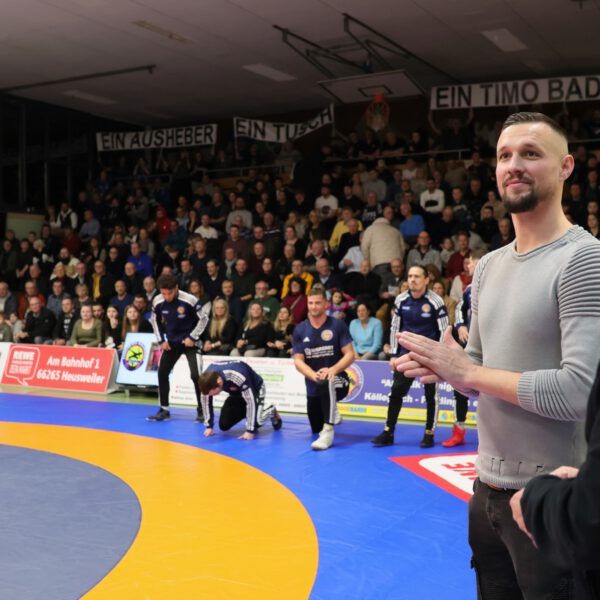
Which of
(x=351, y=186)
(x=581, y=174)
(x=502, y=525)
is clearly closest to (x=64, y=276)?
(x=351, y=186)

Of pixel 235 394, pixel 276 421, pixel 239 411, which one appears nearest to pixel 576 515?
pixel 235 394

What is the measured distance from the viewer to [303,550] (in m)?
4.45

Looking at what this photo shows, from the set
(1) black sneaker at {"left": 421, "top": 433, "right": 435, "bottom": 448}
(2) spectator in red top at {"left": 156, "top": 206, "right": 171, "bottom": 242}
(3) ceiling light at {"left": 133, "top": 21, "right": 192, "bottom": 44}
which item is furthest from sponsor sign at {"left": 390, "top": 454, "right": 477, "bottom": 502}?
(2) spectator in red top at {"left": 156, "top": 206, "right": 171, "bottom": 242}

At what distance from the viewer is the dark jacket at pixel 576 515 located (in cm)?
122

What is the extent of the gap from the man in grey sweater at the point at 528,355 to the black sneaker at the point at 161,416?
24.5 ft

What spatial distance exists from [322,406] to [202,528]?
316cm

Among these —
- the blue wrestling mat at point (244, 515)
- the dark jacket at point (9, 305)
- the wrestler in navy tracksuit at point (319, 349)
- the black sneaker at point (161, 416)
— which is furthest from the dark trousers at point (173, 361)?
the dark jacket at point (9, 305)

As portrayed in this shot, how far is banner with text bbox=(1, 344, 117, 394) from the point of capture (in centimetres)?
1140

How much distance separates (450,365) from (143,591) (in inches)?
108

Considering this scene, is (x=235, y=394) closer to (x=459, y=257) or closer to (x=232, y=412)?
(x=232, y=412)

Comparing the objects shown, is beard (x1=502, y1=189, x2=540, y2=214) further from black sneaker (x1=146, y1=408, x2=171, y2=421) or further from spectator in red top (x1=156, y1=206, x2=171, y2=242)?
spectator in red top (x1=156, y1=206, x2=171, y2=242)

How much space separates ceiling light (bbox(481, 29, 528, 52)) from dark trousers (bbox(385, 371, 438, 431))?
7.25 m

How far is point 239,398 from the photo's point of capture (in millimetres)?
8438

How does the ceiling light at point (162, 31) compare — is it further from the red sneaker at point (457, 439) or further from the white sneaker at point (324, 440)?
the red sneaker at point (457, 439)
